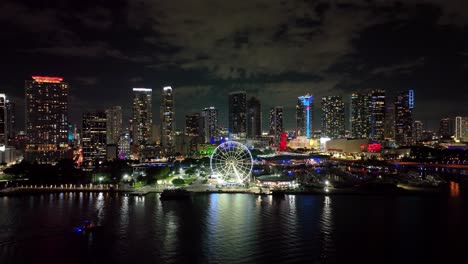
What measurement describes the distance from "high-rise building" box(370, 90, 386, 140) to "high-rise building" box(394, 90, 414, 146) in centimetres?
627

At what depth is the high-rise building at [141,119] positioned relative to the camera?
11400 centimetres

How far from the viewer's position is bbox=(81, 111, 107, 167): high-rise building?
71.4 meters

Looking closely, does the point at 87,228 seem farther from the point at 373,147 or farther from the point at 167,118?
the point at 167,118

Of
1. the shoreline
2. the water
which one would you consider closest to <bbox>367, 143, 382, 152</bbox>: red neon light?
the shoreline

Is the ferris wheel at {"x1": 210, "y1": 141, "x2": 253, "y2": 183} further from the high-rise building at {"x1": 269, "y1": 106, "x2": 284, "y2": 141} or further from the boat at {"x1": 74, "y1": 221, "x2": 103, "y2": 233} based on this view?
the high-rise building at {"x1": 269, "y1": 106, "x2": 284, "y2": 141}

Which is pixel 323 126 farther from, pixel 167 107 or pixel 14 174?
pixel 14 174

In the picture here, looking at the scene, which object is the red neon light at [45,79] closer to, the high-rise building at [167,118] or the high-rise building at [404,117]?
the high-rise building at [167,118]

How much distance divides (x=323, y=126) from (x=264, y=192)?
121m

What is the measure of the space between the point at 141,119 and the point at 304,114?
64.3 m

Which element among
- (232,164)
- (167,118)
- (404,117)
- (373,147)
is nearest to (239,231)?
(232,164)

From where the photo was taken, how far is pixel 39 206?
27.3m

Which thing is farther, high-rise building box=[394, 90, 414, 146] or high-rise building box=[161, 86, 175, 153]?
high-rise building box=[394, 90, 414, 146]

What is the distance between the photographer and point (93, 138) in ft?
235

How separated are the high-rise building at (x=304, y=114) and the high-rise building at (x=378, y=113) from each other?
882 inches
